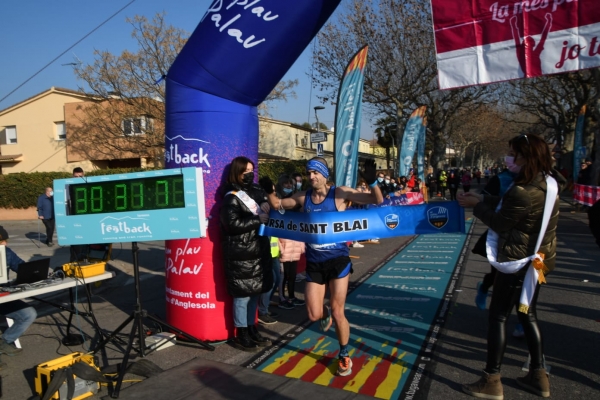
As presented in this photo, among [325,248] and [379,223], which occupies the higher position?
[379,223]

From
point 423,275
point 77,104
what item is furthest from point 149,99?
point 423,275

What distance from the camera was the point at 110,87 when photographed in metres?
27.7

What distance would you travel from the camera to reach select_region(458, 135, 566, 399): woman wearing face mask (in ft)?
12.1

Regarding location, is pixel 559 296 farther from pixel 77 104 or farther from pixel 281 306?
pixel 77 104

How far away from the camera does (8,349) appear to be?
5367 millimetres

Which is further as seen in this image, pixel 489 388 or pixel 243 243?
pixel 243 243

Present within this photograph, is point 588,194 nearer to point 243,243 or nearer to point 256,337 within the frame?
point 256,337

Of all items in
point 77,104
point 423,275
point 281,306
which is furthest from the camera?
point 77,104

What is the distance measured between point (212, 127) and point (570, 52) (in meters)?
3.77

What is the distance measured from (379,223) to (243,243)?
4.86 feet

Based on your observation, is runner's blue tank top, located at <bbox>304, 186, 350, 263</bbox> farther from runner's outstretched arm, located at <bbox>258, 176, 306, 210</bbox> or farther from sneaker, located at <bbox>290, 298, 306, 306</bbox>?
sneaker, located at <bbox>290, 298, 306, 306</bbox>

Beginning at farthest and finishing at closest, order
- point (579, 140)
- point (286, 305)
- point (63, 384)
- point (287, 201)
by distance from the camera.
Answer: point (579, 140) → point (286, 305) → point (287, 201) → point (63, 384)

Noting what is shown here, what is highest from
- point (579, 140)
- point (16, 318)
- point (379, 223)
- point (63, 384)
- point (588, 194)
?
point (579, 140)

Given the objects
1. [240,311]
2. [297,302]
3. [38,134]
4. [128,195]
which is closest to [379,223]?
[240,311]
